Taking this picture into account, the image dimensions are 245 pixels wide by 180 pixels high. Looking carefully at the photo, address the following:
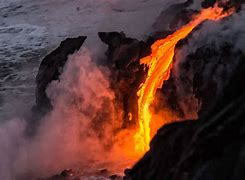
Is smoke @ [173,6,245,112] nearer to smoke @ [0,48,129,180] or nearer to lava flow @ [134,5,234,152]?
lava flow @ [134,5,234,152]

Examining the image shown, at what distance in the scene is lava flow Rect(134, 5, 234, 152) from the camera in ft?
41.0

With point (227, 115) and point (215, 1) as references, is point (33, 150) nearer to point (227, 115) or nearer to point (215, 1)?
point (215, 1)

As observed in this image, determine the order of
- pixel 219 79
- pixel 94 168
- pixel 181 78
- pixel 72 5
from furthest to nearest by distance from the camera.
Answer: pixel 72 5 < pixel 94 168 < pixel 181 78 < pixel 219 79

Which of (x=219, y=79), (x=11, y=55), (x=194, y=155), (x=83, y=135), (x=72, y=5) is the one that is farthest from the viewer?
(x=72, y=5)

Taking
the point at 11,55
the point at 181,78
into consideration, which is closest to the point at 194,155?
the point at 181,78

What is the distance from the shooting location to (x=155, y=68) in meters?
13.0

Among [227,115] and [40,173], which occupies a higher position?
[227,115]

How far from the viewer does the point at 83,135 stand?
544 inches

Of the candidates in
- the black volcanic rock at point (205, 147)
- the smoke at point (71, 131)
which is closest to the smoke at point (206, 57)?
the smoke at point (71, 131)

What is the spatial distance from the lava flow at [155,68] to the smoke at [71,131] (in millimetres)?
859

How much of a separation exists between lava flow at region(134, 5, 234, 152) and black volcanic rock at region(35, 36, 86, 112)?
7.94 ft

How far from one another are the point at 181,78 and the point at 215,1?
215cm

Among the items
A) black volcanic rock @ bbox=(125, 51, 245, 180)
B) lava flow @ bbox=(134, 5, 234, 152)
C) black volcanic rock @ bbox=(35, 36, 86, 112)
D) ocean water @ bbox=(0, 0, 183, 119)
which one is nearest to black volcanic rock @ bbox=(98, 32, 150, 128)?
lava flow @ bbox=(134, 5, 234, 152)

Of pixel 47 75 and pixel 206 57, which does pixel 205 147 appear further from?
pixel 47 75
